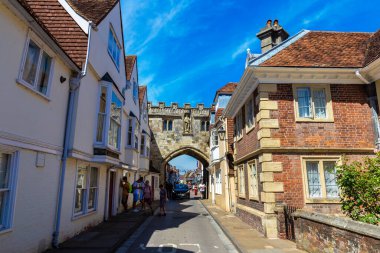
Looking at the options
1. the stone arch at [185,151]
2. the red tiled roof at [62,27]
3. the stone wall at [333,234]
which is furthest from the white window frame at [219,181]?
the red tiled roof at [62,27]

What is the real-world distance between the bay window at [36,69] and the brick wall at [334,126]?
7387 millimetres

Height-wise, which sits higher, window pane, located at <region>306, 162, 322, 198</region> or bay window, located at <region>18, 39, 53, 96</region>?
bay window, located at <region>18, 39, 53, 96</region>

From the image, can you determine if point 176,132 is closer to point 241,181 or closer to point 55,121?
point 241,181

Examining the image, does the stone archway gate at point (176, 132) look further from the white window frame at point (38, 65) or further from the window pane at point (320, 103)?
the white window frame at point (38, 65)

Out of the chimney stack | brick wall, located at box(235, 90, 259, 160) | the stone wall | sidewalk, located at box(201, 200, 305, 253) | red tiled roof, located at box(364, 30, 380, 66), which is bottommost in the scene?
sidewalk, located at box(201, 200, 305, 253)

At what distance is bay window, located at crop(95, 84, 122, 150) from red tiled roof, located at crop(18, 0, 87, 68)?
86.4 inches

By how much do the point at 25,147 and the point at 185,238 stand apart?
6.31m

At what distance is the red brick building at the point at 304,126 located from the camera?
31.7 feet

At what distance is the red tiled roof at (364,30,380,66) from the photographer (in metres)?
10.2

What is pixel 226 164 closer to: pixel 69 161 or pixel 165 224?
pixel 165 224

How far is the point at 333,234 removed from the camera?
6.06 meters

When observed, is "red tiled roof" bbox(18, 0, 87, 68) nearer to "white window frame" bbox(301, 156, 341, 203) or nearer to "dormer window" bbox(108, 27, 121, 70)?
"dormer window" bbox(108, 27, 121, 70)

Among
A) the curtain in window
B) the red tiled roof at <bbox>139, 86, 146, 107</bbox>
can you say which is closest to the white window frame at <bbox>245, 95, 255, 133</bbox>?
the curtain in window

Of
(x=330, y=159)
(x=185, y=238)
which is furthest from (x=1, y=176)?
(x=330, y=159)
